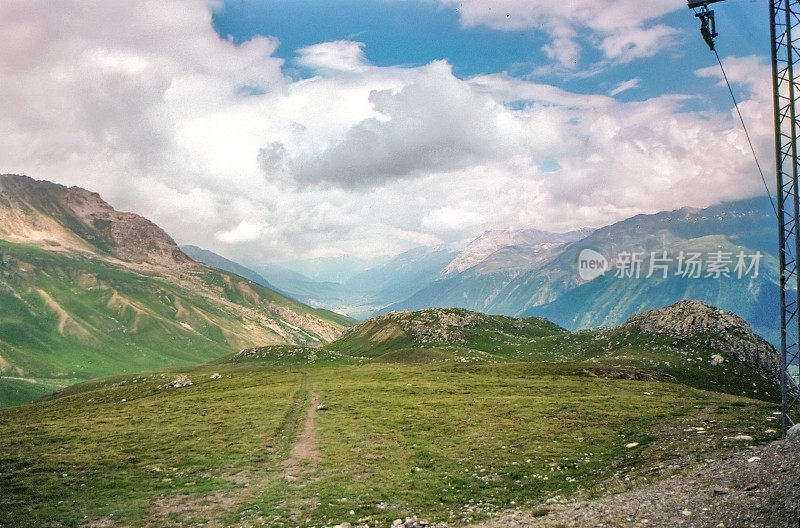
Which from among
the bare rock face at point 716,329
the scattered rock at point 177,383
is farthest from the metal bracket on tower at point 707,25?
the scattered rock at point 177,383

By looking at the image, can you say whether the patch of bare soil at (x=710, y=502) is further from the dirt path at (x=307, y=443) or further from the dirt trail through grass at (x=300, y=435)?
the dirt path at (x=307, y=443)

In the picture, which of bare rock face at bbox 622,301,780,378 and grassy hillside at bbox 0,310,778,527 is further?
bare rock face at bbox 622,301,780,378

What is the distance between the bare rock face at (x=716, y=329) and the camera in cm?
10038

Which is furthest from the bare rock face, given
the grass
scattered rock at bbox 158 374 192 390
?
scattered rock at bbox 158 374 192 390

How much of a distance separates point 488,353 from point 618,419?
89570 millimetres

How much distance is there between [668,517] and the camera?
67.1ft

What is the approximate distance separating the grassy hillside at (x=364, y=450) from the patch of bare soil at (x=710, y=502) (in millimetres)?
1997

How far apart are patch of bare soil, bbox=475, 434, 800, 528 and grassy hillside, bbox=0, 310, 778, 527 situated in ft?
6.55

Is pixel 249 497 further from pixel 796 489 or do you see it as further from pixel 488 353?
pixel 488 353

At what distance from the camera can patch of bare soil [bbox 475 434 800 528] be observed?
1927 centimetres

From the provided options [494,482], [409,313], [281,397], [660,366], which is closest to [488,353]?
[660,366]

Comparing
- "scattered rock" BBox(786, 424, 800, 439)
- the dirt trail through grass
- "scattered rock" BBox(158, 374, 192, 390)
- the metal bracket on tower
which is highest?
the metal bracket on tower

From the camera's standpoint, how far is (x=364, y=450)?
39.2m

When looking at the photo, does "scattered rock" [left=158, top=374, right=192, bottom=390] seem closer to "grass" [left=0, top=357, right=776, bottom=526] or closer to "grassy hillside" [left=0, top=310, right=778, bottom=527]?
"grassy hillside" [left=0, top=310, right=778, bottom=527]
